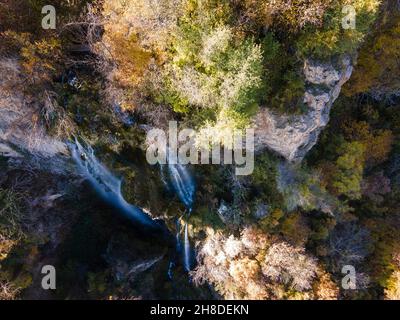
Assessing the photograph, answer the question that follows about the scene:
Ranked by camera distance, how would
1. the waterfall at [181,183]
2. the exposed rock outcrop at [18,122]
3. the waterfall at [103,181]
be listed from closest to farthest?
the exposed rock outcrop at [18,122] → the waterfall at [103,181] → the waterfall at [181,183]

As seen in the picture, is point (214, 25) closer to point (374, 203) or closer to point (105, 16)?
point (105, 16)

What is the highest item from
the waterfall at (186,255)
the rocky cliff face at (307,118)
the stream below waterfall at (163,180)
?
the rocky cliff face at (307,118)

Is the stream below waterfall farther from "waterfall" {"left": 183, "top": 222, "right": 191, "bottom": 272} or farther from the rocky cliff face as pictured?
the rocky cliff face

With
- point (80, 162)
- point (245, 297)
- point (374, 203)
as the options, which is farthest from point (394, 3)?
point (80, 162)

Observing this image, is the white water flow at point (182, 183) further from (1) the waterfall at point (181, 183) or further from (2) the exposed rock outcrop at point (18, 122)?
(2) the exposed rock outcrop at point (18, 122)

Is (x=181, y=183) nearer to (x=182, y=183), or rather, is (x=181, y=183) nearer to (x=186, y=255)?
(x=182, y=183)

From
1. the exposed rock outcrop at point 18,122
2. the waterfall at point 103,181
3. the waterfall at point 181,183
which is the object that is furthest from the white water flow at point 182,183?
the exposed rock outcrop at point 18,122
